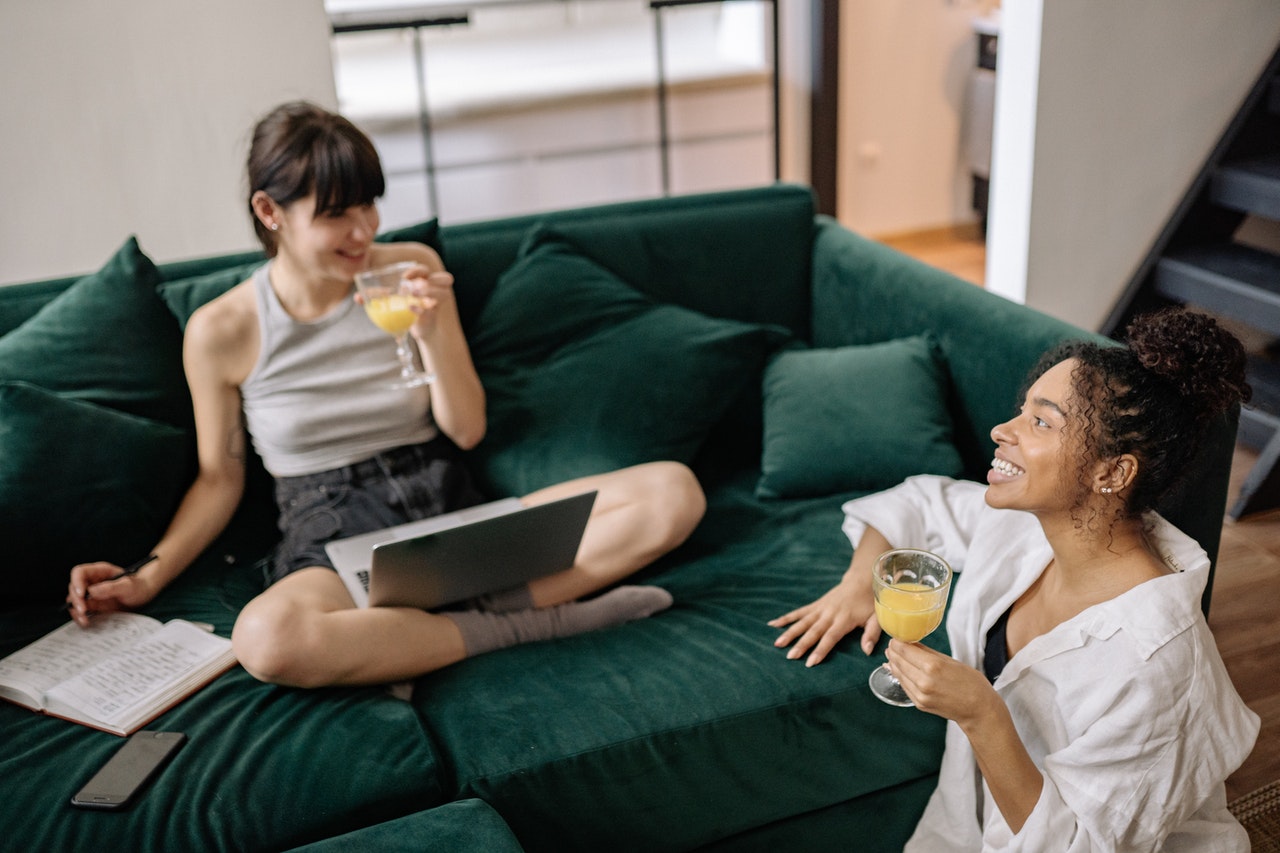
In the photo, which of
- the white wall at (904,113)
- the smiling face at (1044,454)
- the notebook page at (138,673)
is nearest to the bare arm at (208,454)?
the notebook page at (138,673)

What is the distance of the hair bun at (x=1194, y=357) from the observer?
135 cm

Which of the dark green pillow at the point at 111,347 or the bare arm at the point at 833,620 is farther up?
the dark green pillow at the point at 111,347

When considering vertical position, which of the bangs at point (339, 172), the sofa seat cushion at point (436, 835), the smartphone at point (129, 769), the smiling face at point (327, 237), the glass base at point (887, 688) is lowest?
the sofa seat cushion at point (436, 835)

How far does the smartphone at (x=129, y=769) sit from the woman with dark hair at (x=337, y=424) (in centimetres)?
29

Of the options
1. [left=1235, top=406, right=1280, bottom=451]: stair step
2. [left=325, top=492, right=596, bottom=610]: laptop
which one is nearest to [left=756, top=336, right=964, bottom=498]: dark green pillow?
[left=325, top=492, right=596, bottom=610]: laptop

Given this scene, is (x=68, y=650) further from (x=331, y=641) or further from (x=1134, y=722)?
(x=1134, y=722)

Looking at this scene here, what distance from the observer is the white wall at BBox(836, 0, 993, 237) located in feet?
15.7

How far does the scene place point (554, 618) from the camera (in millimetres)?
1798

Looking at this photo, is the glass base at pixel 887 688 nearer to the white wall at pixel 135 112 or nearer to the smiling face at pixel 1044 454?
the smiling face at pixel 1044 454

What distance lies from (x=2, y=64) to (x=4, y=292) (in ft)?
3.00

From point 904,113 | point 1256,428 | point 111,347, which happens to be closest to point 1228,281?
point 1256,428

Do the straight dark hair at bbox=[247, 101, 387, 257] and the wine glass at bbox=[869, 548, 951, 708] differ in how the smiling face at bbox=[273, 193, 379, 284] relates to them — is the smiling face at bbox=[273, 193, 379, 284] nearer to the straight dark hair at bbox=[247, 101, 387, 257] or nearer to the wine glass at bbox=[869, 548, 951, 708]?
the straight dark hair at bbox=[247, 101, 387, 257]

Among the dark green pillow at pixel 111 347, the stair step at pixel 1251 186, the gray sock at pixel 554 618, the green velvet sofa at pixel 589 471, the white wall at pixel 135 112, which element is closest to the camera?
the green velvet sofa at pixel 589 471

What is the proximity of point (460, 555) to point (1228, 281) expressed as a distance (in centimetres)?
262
